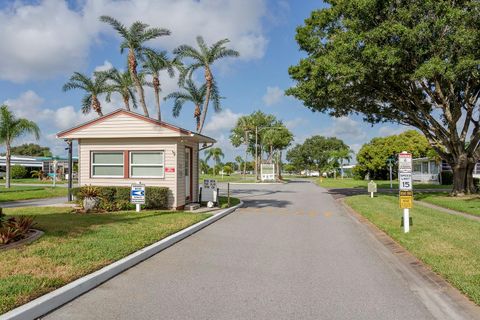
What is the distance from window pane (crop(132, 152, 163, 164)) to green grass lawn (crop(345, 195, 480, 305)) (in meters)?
7.94

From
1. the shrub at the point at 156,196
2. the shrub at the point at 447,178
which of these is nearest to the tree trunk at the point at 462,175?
the shrub at the point at 156,196

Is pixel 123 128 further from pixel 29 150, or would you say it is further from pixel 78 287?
pixel 29 150

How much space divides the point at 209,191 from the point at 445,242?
1022cm

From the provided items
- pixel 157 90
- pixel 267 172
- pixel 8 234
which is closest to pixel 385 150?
pixel 267 172

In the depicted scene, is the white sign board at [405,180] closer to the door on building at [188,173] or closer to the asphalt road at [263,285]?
the asphalt road at [263,285]

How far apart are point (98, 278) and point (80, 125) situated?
11.3 metres

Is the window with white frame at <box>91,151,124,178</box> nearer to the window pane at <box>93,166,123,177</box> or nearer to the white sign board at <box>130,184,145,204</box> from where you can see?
the window pane at <box>93,166,123,177</box>

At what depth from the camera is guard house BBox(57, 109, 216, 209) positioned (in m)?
15.4

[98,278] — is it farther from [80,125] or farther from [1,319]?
[80,125]

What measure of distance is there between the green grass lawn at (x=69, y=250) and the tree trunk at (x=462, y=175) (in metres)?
17.8

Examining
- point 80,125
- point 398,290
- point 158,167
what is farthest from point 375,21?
point 398,290

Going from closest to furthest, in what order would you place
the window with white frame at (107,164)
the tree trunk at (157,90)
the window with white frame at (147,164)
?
the window with white frame at (147,164) < the window with white frame at (107,164) < the tree trunk at (157,90)

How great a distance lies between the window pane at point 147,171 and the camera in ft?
51.5

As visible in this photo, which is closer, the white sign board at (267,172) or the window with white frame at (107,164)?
the window with white frame at (107,164)
